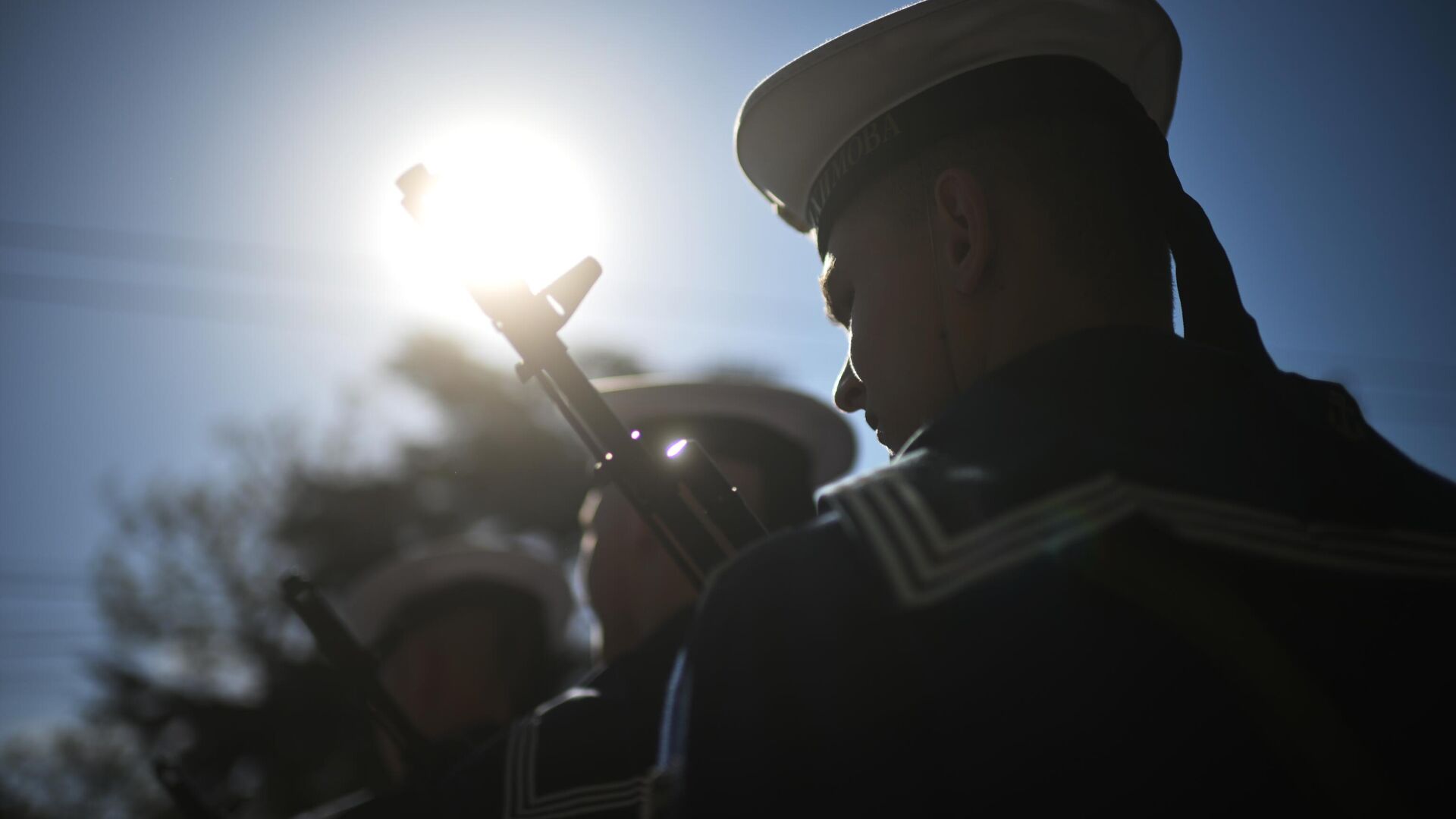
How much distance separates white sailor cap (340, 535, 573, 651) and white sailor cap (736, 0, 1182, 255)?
392 centimetres

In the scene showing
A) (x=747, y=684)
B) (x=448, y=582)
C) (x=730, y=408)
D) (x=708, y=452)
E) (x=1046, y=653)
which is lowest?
(x=1046, y=653)

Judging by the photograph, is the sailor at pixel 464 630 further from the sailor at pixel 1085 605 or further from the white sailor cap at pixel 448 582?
the sailor at pixel 1085 605

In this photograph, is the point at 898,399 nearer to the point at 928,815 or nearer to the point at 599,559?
the point at 928,815

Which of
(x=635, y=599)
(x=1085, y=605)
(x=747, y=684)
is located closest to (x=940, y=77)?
(x=1085, y=605)

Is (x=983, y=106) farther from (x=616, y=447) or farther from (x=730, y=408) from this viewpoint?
(x=730, y=408)

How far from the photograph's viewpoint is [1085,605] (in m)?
0.93

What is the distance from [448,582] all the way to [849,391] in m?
4.17

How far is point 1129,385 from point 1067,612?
325 mm

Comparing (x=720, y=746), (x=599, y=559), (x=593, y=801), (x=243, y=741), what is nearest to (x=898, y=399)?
(x=720, y=746)

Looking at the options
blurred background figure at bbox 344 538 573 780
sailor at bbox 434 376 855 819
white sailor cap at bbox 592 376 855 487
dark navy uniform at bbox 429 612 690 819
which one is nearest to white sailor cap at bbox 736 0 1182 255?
sailor at bbox 434 376 855 819

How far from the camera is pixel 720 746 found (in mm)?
914

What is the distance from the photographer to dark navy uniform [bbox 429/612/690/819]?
218 centimetres

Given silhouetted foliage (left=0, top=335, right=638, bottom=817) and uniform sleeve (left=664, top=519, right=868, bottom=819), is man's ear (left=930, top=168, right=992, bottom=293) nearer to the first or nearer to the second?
uniform sleeve (left=664, top=519, right=868, bottom=819)

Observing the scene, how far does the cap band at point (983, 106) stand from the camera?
1670 mm
